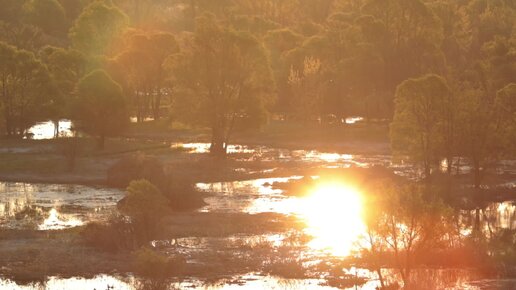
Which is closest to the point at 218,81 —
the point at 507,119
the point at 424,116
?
the point at 424,116

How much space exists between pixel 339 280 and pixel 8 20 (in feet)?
490

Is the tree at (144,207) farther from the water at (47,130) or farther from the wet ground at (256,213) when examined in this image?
the water at (47,130)

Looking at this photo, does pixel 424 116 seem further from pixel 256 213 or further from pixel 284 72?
pixel 284 72

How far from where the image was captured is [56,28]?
186 metres

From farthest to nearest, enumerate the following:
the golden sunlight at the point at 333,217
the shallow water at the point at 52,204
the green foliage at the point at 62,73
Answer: the green foliage at the point at 62,73 < the shallow water at the point at 52,204 < the golden sunlight at the point at 333,217

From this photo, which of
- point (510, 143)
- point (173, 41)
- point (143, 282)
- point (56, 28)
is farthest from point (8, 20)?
point (143, 282)

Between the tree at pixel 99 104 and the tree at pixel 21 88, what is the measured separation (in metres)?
11.9

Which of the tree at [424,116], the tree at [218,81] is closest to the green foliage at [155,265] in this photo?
the tree at [424,116]

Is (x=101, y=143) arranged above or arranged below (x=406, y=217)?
above

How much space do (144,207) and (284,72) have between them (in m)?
87.3

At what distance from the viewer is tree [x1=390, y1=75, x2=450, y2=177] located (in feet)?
261

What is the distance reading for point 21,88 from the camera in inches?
4343

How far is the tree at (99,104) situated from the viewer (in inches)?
3912

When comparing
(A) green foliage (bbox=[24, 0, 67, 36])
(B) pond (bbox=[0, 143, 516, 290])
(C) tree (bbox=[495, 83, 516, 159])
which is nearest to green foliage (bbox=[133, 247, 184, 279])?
(B) pond (bbox=[0, 143, 516, 290])
